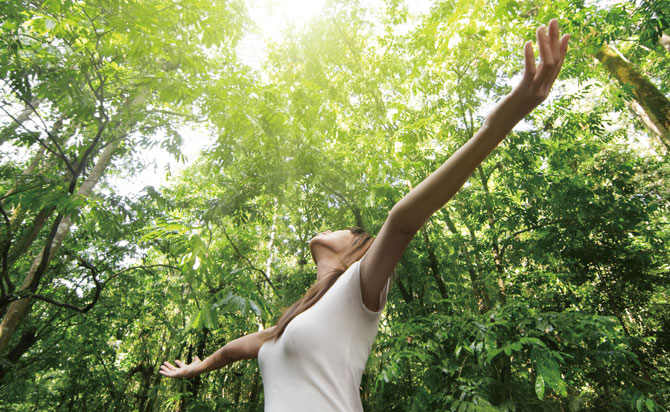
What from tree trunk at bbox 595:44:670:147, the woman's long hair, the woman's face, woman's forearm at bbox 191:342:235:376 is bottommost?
tree trunk at bbox 595:44:670:147

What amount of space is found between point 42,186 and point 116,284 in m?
5.02

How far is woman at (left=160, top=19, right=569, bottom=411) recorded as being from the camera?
688 mm

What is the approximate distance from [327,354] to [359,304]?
0.20 meters

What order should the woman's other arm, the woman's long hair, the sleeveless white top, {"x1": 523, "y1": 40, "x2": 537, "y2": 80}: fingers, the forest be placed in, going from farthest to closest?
the forest
the woman's other arm
the woman's long hair
the sleeveless white top
{"x1": 523, "y1": 40, "x2": 537, "y2": 80}: fingers

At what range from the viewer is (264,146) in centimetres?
380

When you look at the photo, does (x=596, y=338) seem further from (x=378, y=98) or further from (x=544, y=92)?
(x=378, y=98)

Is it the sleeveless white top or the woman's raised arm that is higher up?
the woman's raised arm

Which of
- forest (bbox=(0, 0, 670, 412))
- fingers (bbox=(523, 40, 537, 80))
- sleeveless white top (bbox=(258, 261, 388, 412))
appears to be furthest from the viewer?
forest (bbox=(0, 0, 670, 412))

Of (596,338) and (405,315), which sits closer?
(596,338)

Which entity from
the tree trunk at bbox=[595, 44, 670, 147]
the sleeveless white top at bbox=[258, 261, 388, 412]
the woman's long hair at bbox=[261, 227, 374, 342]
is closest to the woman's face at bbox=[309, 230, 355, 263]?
the woman's long hair at bbox=[261, 227, 374, 342]

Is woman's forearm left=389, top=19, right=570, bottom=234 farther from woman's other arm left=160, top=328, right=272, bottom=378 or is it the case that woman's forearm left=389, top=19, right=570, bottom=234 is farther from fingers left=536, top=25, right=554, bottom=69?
woman's other arm left=160, top=328, right=272, bottom=378

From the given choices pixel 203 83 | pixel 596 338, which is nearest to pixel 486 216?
pixel 596 338

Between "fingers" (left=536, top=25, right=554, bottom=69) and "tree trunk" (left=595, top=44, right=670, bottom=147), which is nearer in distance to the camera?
"fingers" (left=536, top=25, right=554, bottom=69)

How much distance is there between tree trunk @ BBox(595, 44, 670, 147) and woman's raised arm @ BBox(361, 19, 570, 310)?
578 centimetres
